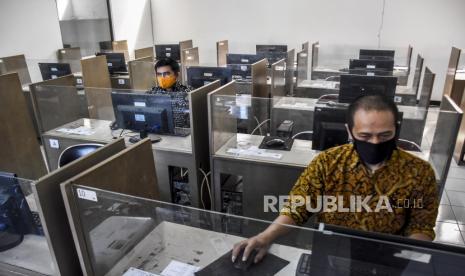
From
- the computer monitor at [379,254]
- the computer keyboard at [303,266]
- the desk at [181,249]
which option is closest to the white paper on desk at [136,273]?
the desk at [181,249]

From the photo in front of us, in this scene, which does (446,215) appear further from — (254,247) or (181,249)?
(181,249)

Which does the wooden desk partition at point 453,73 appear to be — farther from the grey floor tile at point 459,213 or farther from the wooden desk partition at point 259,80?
the wooden desk partition at point 259,80

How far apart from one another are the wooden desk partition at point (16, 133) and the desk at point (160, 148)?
446 millimetres

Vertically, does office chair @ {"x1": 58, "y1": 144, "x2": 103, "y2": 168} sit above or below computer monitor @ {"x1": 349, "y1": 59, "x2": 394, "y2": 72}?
below

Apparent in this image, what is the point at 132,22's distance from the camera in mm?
6934

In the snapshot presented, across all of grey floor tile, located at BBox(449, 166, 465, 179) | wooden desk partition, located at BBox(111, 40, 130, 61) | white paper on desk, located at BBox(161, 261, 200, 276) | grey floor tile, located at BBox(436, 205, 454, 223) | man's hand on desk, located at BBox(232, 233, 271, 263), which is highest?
wooden desk partition, located at BBox(111, 40, 130, 61)

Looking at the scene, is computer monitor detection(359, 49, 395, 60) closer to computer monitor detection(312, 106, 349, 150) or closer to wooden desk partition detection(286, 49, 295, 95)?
wooden desk partition detection(286, 49, 295, 95)

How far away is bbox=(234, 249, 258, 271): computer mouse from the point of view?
120cm

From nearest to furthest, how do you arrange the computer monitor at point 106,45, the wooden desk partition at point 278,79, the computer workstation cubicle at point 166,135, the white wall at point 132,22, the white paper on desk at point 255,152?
the white paper on desk at point 255,152 < the computer workstation cubicle at point 166,135 < the wooden desk partition at point 278,79 < the computer monitor at point 106,45 < the white wall at point 132,22

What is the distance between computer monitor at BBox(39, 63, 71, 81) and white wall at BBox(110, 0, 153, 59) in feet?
7.66

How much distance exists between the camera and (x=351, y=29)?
241 inches

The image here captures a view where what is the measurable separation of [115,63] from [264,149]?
12.5 feet

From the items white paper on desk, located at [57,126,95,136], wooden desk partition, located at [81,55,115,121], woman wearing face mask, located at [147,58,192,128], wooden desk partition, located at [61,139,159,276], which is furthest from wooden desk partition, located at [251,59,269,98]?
wooden desk partition, located at [61,139,159,276]

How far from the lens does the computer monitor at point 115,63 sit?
532 centimetres
